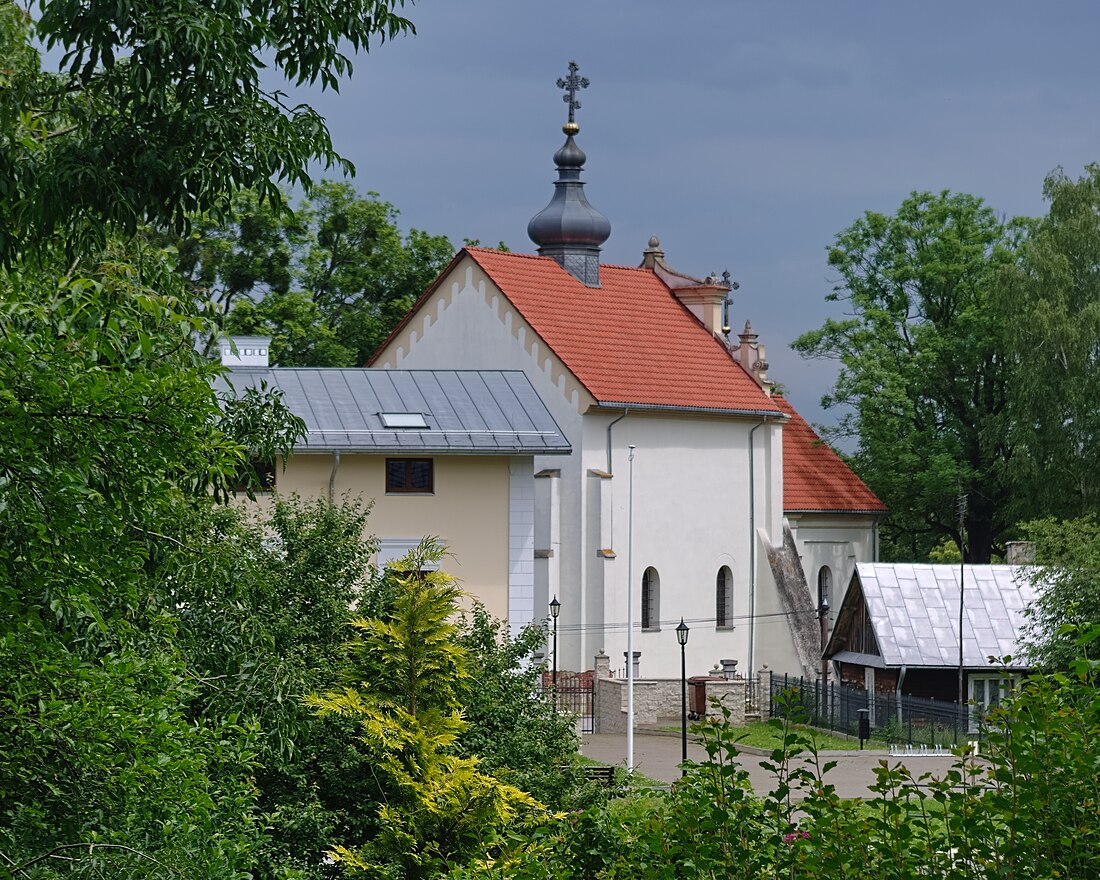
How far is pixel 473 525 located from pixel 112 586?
75.8 ft

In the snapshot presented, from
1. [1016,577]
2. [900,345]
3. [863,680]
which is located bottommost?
[863,680]

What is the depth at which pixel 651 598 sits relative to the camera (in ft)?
141

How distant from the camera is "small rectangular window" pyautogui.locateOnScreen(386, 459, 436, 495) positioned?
31922 mm

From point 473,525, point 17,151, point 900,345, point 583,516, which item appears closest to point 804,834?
point 17,151

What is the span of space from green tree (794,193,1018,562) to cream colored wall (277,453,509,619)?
20.6 m

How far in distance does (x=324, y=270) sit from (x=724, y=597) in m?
16.3

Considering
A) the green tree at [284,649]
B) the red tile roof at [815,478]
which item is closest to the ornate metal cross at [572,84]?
the red tile roof at [815,478]

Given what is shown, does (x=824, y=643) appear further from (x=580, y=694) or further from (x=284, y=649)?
(x=284, y=649)

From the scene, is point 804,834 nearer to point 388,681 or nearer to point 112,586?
point 112,586

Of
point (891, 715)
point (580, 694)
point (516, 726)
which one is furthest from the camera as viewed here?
point (580, 694)

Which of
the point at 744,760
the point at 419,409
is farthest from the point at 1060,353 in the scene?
the point at 419,409

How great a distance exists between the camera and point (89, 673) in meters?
8.05

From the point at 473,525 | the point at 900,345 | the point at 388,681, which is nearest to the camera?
the point at 388,681

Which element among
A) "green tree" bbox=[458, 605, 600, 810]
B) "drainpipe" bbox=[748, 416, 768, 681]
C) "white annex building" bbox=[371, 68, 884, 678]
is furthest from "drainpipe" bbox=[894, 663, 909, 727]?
"green tree" bbox=[458, 605, 600, 810]
